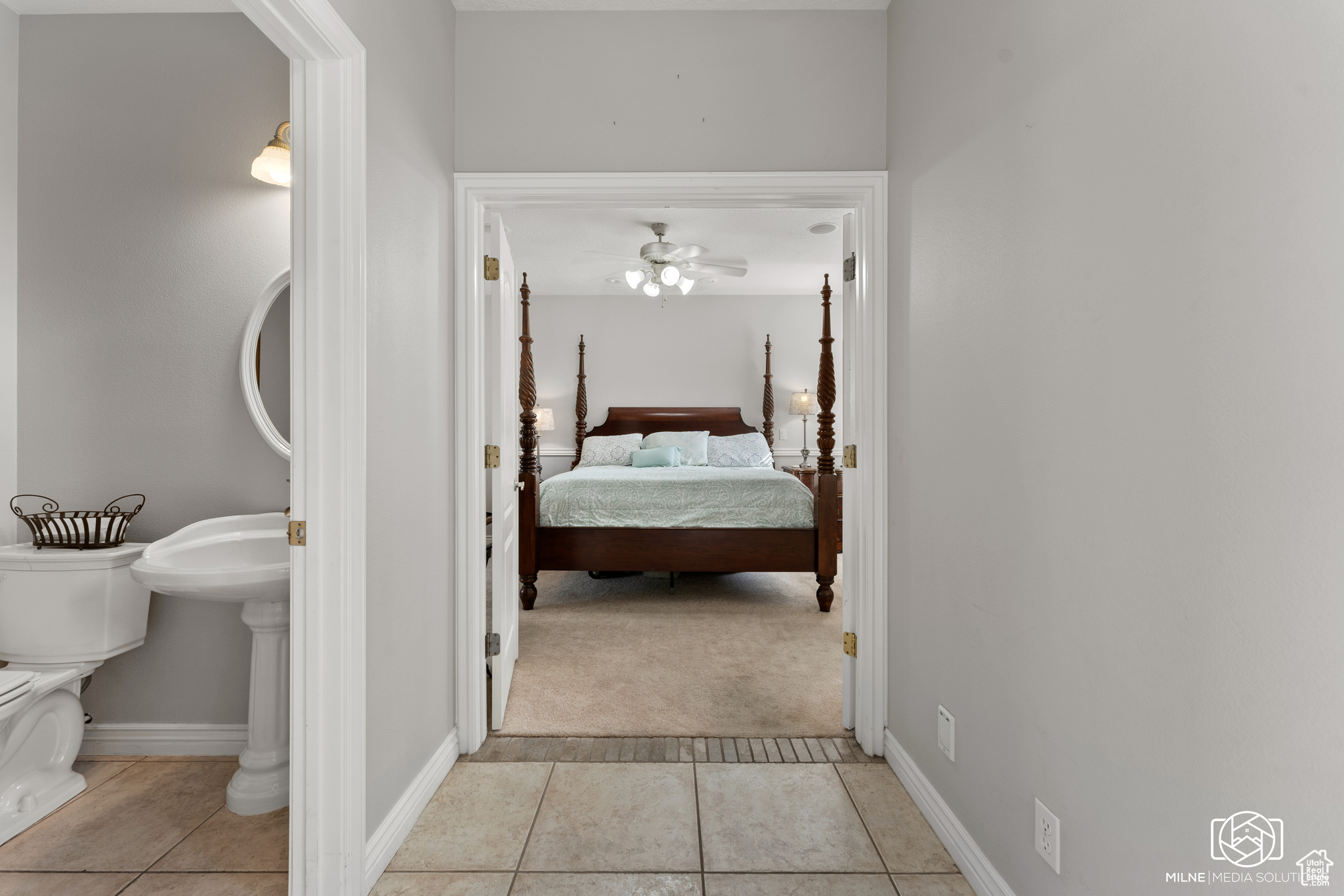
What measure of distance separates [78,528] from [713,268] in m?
3.83

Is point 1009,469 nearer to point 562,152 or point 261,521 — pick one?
point 562,152

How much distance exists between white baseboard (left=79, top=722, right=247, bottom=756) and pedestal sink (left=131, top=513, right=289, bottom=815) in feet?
0.93

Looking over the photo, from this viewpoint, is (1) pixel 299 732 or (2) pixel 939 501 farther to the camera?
(2) pixel 939 501

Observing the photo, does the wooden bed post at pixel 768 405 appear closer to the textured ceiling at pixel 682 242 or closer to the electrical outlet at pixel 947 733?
the textured ceiling at pixel 682 242

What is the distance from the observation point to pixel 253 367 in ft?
6.95

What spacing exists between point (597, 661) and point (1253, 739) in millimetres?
2475

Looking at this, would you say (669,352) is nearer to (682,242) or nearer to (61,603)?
(682,242)

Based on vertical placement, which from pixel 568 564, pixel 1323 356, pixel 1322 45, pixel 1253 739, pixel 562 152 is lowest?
pixel 568 564

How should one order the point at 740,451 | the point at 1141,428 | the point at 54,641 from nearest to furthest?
the point at 1141,428 → the point at 54,641 → the point at 740,451

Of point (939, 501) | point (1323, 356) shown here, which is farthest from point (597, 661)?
point (1323, 356)

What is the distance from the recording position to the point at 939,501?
1716 millimetres

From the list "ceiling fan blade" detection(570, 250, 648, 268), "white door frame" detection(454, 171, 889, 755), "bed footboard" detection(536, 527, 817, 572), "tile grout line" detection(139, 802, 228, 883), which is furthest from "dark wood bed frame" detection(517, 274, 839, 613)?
"tile grout line" detection(139, 802, 228, 883)

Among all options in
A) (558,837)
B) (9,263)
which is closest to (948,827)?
(558,837)

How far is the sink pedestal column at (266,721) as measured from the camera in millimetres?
1796
